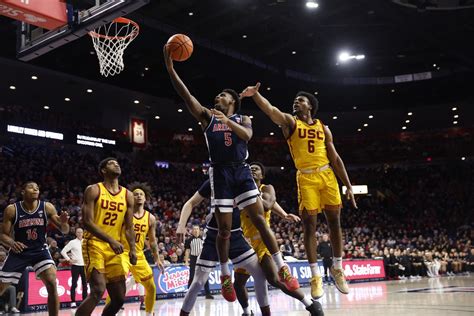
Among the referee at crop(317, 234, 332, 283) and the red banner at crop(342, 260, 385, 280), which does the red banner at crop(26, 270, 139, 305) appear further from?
the red banner at crop(342, 260, 385, 280)

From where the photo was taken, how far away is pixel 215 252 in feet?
20.9

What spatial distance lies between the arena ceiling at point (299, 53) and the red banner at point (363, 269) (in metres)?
9.76

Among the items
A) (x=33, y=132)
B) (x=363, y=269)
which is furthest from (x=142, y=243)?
(x=33, y=132)

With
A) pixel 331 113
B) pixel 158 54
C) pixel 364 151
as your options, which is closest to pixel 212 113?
pixel 158 54

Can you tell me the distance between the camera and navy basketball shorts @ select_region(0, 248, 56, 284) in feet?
24.3

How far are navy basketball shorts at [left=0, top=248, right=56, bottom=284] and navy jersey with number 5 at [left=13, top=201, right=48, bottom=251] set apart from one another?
98mm

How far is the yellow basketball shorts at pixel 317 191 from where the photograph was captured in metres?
6.72

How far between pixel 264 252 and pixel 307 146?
1.49 metres

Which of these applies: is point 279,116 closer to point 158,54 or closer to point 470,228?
point 158,54

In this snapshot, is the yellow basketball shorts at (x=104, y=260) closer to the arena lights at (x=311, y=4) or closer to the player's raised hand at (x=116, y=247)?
the player's raised hand at (x=116, y=247)

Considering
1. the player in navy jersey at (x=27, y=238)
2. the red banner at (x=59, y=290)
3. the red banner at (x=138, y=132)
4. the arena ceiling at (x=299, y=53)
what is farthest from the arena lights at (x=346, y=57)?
the player in navy jersey at (x=27, y=238)

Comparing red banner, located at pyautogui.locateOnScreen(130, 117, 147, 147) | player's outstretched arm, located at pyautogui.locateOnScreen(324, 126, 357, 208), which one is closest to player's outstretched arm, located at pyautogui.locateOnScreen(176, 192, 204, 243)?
player's outstretched arm, located at pyautogui.locateOnScreen(324, 126, 357, 208)

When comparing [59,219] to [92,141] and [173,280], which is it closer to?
[173,280]

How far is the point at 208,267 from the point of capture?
6.25 meters
